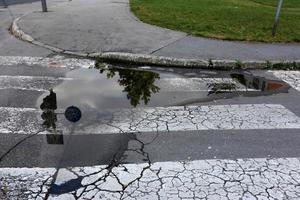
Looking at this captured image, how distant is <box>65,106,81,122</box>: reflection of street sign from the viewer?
5.79m

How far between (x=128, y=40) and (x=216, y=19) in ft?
12.9

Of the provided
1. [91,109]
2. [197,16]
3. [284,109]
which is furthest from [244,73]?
[197,16]

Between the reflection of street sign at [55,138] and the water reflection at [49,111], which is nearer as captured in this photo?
the reflection of street sign at [55,138]

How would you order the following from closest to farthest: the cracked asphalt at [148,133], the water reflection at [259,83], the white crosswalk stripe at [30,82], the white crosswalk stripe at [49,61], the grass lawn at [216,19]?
the cracked asphalt at [148,133], the white crosswalk stripe at [30,82], the water reflection at [259,83], the white crosswalk stripe at [49,61], the grass lawn at [216,19]

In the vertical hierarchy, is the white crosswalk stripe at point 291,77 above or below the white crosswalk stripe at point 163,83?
below

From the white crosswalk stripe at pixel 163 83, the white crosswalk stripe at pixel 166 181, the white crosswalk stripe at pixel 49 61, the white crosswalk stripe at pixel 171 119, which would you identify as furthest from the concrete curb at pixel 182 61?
the white crosswalk stripe at pixel 166 181

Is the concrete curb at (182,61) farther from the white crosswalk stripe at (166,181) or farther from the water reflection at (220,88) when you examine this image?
the white crosswalk stripe at (166,181)

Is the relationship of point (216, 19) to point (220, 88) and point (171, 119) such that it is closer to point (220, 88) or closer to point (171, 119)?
point (220, 88)

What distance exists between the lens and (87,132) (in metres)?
5.31

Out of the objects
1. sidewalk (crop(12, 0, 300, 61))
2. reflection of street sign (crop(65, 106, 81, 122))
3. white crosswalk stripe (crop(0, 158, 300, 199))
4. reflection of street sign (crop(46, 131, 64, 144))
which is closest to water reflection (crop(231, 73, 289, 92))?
sidewalk (crop(12, 0, 300, 61))

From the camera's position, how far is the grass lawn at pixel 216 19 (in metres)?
10.6

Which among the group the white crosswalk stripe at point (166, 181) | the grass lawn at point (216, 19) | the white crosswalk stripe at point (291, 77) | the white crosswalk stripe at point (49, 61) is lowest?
Answer: the white crosswalk stripe at point (291, 77)

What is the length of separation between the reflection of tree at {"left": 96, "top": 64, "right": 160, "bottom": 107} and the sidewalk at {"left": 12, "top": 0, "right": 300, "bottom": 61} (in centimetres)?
109

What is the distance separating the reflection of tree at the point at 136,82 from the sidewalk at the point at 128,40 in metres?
1.09
